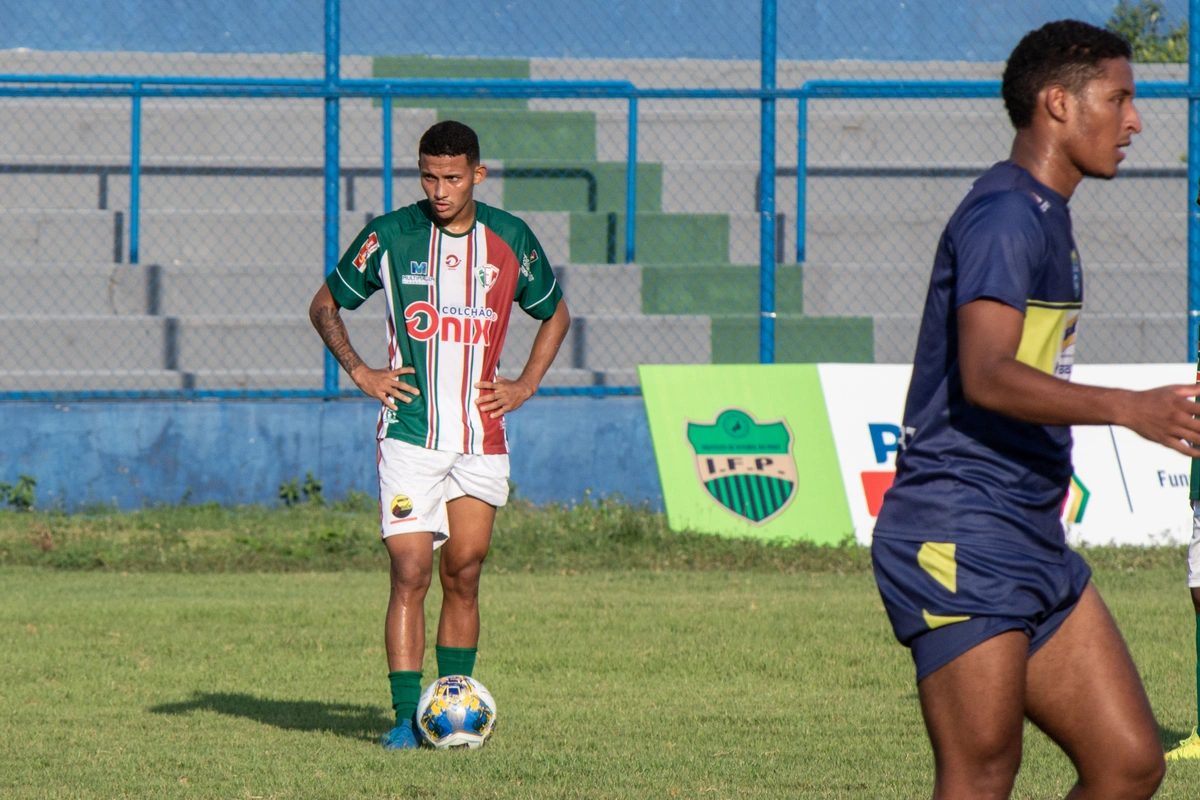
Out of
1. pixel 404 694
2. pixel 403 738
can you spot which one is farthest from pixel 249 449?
pixel 403 738

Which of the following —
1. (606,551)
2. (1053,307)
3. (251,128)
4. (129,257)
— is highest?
(251,128)

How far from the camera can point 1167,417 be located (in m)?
3.08

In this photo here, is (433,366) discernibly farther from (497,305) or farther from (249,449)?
(249,449)

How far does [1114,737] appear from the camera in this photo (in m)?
3.42

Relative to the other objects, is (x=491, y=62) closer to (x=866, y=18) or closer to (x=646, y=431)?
(x=866, y=18)

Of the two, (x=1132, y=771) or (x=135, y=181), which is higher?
(x=135, y=181)

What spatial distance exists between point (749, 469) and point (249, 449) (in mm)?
4059

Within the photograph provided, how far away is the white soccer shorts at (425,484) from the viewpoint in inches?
241

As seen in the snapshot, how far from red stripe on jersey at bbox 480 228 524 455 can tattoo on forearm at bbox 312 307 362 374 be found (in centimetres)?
52

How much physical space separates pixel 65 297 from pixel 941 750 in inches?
496

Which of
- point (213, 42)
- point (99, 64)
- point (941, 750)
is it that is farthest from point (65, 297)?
point (941, 750)

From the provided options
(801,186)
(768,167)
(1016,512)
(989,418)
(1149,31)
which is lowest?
(1016,512)

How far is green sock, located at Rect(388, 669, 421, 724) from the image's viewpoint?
19.9 ft

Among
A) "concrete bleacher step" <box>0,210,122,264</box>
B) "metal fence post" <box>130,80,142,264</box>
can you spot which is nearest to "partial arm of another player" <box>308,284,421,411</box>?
"metal fence post" <box>130,80,142,264</box>
